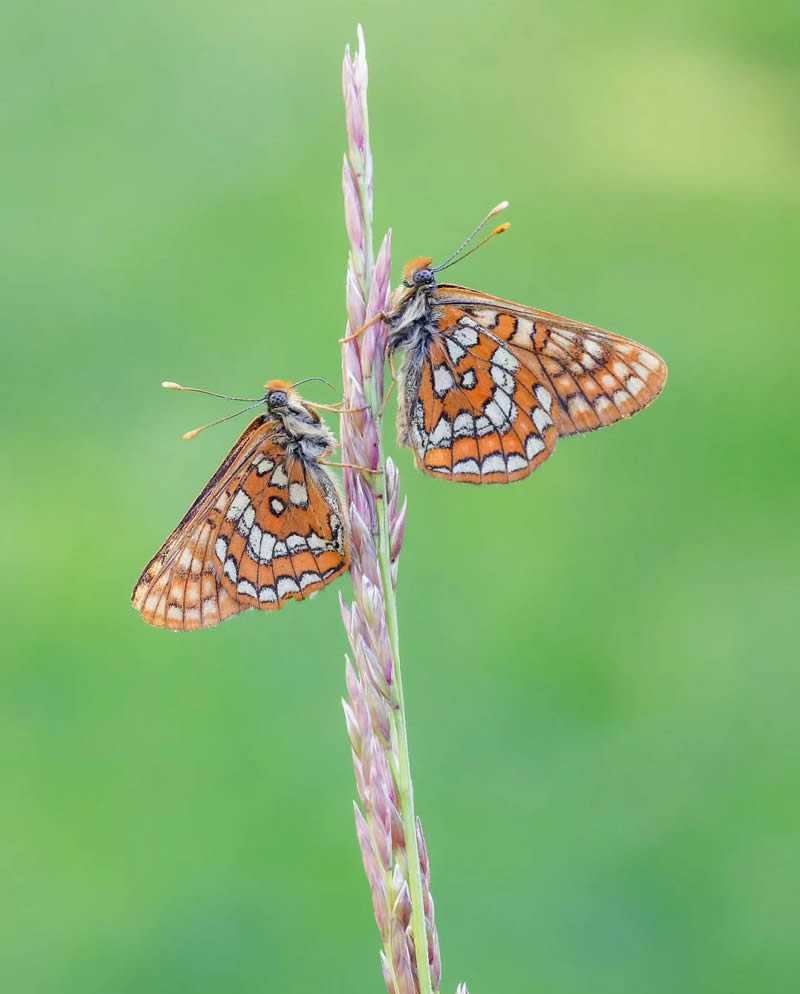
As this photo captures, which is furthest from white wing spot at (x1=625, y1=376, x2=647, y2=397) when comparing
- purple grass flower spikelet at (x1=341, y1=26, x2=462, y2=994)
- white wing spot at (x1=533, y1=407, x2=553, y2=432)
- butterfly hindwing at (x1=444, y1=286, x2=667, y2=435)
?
purple grass flower spikelet at (x1=341, y1=26, x2=462, y2=994)

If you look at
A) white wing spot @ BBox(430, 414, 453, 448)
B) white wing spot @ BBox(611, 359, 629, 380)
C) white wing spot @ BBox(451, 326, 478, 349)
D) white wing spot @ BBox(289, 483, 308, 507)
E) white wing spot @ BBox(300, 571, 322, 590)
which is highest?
white wing spot @ BBox(451, 326, 478, 349)

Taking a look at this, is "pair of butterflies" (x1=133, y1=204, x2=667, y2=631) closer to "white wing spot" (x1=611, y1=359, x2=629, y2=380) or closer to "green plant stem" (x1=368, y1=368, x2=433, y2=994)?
"white wing spot" (x1=611, y1=359, x2=629, y2=380)

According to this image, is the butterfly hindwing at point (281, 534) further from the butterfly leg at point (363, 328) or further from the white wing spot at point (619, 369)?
the white wing spot at point (619, 369)

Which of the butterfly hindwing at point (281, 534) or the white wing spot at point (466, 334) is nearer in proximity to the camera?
the butterfly hindwing at point (281, 534)

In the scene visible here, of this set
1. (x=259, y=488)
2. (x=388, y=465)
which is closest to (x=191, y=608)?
(x=259, y=488)

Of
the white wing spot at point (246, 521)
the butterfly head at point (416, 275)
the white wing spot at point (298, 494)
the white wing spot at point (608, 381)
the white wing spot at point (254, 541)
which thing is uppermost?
the butterfly head at point (416, 275)

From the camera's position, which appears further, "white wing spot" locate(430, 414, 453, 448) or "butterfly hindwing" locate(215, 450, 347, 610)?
"white wing spot" locate(430, 414, 453, 448)

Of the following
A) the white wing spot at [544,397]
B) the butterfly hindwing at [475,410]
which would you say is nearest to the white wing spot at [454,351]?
the butterfly hindwing at [475,410]

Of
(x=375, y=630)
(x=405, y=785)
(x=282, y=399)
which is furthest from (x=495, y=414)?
(x=405, y=785)
